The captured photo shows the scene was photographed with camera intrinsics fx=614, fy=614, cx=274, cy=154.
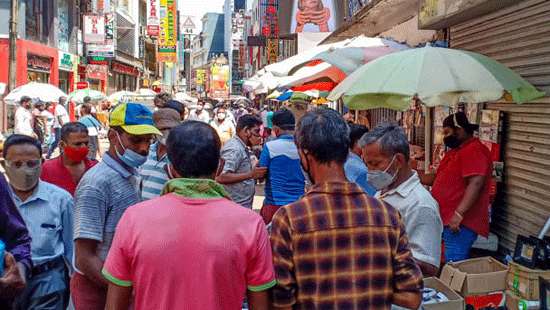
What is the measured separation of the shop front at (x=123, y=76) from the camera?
143 feet

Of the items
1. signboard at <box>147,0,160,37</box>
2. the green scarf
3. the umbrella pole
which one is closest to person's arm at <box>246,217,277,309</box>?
the green scarf

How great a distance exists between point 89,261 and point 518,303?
9.69 ft

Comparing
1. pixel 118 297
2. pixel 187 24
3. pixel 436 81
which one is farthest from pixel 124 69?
pixel 187 24

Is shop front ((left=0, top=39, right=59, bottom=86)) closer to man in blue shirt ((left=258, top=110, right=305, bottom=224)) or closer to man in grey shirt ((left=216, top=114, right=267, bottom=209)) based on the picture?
man in grey shirt ((left=216, top=114, right=267, bottom=209))

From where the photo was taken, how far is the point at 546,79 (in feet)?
17.8

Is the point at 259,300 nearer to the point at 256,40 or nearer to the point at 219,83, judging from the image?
the point at 256,40

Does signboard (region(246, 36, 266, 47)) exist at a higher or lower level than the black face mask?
higher

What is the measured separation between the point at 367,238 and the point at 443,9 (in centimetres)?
534

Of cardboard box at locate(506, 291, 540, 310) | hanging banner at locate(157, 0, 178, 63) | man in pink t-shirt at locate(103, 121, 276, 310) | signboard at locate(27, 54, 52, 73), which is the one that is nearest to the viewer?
man in pink t-shirt at locate(103, 121, 276, 310)

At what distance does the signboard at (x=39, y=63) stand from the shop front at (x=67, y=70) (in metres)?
1.67

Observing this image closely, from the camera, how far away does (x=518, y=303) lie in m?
4.31

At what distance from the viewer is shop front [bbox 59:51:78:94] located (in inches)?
1127

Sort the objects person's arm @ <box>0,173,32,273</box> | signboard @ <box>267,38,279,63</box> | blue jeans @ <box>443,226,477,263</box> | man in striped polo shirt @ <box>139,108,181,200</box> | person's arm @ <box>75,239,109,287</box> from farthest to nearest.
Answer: signboard @ <box>267,38,279,63</box> → blue jeans @ <box>443,226,477,263</box> → man in striped polo shirt @ <box>139,108,181,200</box> → person's arm @ <box>75,239,109,287</box> → person's arm @ <box>0,173,32,273</box>

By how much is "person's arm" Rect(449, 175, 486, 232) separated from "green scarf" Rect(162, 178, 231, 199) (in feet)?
11.2
